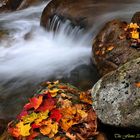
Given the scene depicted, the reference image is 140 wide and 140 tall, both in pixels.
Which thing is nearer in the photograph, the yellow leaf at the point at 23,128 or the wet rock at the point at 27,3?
the yellow leaf at the point at 23,128

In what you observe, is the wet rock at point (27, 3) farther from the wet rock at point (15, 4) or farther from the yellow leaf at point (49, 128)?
the yellow leaf at point (49, 128)

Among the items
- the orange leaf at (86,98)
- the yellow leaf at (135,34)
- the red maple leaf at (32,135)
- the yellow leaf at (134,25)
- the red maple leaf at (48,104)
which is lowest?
the red maple leaf at (32,135)

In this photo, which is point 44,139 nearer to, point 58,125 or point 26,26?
point 58,125

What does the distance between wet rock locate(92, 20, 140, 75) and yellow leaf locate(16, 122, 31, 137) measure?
264 cm

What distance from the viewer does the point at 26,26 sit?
11781mm

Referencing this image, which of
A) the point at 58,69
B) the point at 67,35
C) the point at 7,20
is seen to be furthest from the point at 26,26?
the point at 58,69

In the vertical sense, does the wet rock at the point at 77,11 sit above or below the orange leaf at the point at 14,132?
above

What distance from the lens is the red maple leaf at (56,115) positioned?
389 centimetres

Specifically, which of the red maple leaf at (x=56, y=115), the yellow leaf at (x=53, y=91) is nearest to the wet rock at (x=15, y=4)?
the yellow leaf at (x=53, y=91)

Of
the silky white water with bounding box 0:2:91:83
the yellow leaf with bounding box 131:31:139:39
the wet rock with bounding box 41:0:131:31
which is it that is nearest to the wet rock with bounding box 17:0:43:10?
the silky white water with bounding box 0:2:91:83

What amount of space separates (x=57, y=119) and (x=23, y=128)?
→ 46cm

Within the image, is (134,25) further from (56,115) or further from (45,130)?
(45,130)

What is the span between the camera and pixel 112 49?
6160 mm

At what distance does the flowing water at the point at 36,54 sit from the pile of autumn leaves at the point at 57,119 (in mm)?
2020
